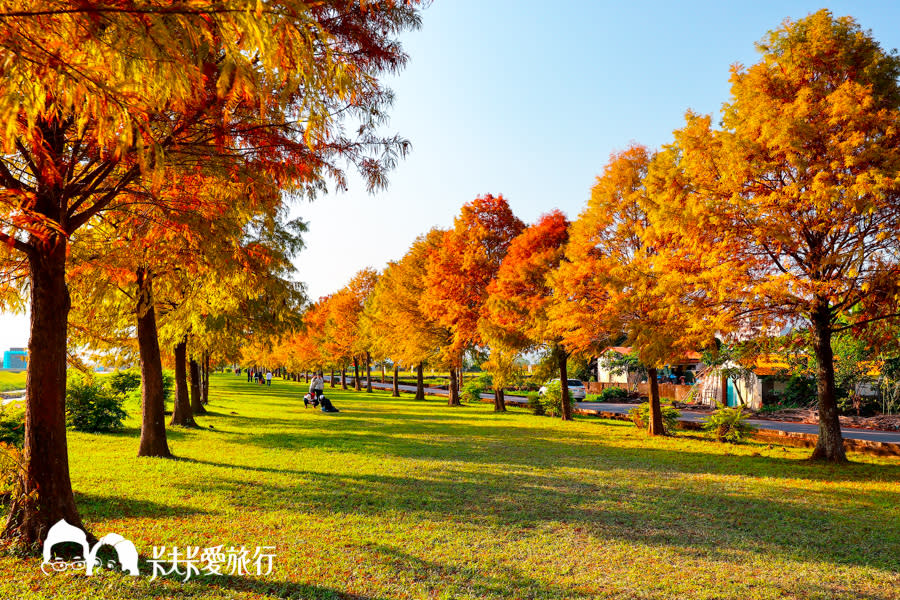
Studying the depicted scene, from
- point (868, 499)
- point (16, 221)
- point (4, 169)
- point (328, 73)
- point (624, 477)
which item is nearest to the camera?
point (328, 73)

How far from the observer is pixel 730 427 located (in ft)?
52.7

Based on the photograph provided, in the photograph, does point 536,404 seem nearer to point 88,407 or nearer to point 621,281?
point 621,281

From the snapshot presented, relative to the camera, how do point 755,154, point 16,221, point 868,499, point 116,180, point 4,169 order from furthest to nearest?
point 755,154, point 868,499, point 116,180, point 4,169, point 16,221

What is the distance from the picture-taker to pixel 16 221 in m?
4.79

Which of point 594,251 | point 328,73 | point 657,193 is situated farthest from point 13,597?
point 594,251

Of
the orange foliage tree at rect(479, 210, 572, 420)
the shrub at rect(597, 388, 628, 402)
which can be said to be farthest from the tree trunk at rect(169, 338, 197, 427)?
the shrub at rect(597, 388, 628, 402)

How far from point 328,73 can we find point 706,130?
11.4m

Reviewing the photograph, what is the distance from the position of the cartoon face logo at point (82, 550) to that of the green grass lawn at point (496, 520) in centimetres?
16

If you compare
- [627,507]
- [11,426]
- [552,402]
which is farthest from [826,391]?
[11,426]

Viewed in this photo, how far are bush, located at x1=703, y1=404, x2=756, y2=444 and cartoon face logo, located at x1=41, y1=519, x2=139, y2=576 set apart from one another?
51.5 ft

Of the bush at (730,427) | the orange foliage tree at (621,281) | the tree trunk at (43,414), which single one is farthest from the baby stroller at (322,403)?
the tree trunk at (43,414)

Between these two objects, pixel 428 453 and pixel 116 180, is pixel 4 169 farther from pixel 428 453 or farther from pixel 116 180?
pixel 428 453

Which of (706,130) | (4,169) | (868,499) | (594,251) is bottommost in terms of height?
(868,499)

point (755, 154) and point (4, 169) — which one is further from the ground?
point (755, 154)
